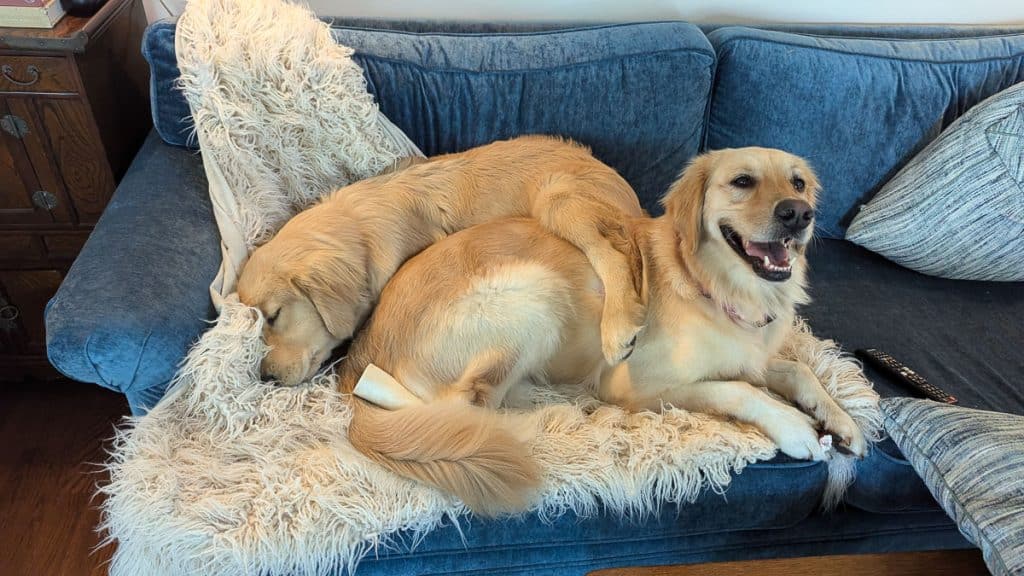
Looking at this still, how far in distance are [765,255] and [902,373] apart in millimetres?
531

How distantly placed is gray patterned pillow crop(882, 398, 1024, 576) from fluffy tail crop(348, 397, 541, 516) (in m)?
0.69

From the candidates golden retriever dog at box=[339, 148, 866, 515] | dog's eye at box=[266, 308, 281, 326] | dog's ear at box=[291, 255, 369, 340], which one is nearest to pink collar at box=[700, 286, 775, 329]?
golden retriever dog at box=[339, 148, 866, 515]

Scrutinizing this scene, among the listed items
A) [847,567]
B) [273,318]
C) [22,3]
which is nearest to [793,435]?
[847,567]

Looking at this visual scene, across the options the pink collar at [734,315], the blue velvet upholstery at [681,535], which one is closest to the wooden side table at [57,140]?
the blue velvet upholstery at [681,535]

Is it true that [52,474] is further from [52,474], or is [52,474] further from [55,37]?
[55,37]

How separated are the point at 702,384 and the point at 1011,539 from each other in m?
0.55

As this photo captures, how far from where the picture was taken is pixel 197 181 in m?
1.57

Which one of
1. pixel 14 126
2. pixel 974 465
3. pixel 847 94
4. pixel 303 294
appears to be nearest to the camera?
pixel 974 465

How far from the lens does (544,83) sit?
5.80ft

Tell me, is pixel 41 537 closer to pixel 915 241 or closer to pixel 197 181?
pixel 197 181

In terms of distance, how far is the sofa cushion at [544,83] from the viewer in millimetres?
1735

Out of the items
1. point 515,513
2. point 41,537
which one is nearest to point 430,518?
point 515,513

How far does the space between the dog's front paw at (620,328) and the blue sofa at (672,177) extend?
0.33 m

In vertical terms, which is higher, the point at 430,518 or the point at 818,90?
the point at 818,90
